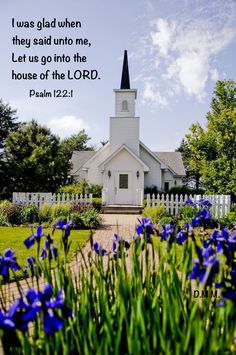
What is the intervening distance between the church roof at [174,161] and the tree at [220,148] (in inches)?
323

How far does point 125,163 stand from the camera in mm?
25797

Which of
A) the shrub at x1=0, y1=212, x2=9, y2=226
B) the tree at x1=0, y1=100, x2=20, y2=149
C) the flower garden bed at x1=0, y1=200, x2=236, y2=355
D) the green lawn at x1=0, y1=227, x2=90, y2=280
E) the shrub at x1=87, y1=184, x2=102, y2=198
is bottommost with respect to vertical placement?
the green lawn at x1=0, y1=227, x2=90, y2=280

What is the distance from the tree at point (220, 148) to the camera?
22.9m

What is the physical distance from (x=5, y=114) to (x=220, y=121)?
25920 mm

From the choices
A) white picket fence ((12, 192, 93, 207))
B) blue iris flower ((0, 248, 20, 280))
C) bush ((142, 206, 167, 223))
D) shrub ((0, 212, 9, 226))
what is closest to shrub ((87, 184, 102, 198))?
white picket fence ((12, 192, 93, 207))

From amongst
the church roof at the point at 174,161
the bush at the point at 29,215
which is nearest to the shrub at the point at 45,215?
the bush at the point at 29,215

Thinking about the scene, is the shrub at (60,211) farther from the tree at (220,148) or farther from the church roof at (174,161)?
the church roof at (174,161)

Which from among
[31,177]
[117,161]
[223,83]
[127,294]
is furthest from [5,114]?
[127,294]

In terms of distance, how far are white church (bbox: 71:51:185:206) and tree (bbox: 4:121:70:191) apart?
2.53 m

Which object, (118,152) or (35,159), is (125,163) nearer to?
(118,152)

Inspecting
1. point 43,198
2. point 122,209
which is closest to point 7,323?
point 43,198

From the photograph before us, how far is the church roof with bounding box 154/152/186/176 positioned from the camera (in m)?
33.4

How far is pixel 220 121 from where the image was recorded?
2359cm

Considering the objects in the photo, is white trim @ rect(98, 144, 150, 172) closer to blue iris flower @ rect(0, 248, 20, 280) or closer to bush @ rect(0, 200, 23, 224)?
bush @ rect(0, 200, 23, 224)
